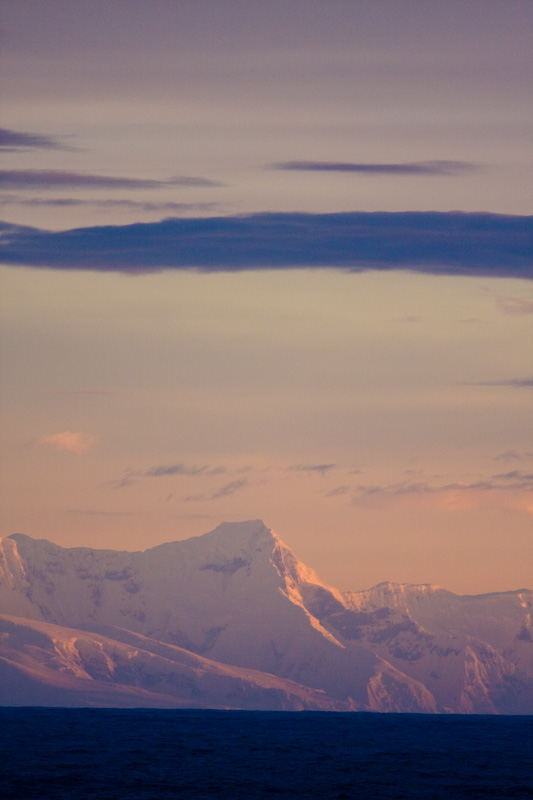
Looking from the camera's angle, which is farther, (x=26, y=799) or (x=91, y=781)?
(x=91, y=781)

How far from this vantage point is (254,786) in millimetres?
198625

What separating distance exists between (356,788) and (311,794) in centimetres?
1139

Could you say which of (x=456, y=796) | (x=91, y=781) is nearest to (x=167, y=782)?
(x=91, y=781)

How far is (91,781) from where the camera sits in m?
195

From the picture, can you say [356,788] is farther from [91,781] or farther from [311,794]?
[91,781]

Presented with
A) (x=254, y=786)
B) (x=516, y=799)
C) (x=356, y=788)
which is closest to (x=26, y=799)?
(x=254, y=786)

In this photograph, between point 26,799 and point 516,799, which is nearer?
point 26,799

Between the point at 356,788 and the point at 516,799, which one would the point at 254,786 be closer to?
the point at 356,788

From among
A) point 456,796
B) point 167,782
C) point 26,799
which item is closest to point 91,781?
point 167,782

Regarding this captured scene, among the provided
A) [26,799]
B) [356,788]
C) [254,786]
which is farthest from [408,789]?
[26,799]

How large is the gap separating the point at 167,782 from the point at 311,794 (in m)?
23.6

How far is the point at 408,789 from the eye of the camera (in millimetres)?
198500

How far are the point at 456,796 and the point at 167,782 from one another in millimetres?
44132

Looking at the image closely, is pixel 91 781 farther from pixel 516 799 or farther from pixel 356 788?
pixel 516 799
